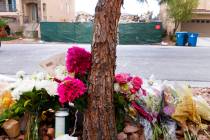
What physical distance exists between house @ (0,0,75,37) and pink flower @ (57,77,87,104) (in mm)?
26427

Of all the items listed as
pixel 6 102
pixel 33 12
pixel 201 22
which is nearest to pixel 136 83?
pixel 6 102

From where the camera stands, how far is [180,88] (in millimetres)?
3584

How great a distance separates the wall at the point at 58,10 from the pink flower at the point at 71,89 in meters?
29.3

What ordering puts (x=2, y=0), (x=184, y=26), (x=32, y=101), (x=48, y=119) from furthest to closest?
1. (x=2, y=0)
2. (x=184, y=26)
3. (x=48, y=119)
4. (x=32, y=101)

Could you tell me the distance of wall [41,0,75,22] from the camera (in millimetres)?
31406

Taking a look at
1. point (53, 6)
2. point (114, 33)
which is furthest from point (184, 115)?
point (53, 6)

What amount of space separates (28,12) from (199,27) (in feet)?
58.9

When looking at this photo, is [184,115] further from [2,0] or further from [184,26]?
[2,0]

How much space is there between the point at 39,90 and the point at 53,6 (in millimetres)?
30675

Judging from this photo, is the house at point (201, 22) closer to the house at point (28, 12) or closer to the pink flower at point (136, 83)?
the house at point (28, 12)

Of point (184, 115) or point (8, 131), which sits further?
point (184, 115)

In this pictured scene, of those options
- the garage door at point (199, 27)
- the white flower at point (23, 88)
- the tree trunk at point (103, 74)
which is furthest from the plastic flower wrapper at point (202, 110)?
the garage door at point (199, 27)

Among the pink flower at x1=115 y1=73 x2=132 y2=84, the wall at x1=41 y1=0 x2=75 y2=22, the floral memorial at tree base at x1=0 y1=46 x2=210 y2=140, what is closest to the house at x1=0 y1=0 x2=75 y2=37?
the wall at x1=41 y1=0 x2=75 y2=22

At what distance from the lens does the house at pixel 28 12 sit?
96.1ft
